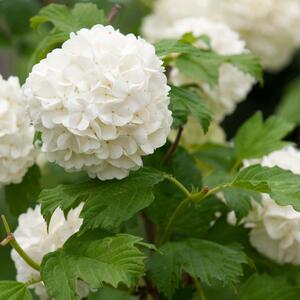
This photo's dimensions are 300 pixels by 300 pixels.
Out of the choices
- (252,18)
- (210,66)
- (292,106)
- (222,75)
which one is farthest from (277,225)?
(292,106)

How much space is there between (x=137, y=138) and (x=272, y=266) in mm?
526

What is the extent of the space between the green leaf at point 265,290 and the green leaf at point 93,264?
32 centimetres

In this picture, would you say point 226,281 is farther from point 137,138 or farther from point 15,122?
point 15,122

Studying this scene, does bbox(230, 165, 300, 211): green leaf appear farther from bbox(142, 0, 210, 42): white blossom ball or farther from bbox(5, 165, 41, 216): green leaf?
bbox(142, 0, 210, 42): white blossom ball

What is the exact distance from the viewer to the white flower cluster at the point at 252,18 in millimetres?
2213

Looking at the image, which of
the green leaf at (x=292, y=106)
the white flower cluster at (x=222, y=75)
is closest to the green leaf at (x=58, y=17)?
the white flower cluster at (x=222, y=75)

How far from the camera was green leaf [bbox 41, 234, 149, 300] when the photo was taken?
106 centimetres

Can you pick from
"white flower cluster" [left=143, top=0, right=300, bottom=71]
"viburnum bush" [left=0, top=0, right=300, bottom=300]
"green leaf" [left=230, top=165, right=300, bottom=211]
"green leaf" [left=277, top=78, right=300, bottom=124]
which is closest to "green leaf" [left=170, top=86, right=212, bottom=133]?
"viburnum bush" [left=0, top=0, right=300, bottom=300]

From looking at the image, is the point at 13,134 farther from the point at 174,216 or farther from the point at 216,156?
the point at 216,156

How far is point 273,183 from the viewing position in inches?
45.6

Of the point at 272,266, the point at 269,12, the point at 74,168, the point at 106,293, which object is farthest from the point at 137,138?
the point at 269,12

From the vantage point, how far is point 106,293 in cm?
205

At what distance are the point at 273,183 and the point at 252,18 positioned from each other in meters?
1.18

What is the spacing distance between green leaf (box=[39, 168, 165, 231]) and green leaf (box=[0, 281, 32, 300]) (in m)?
0.11
